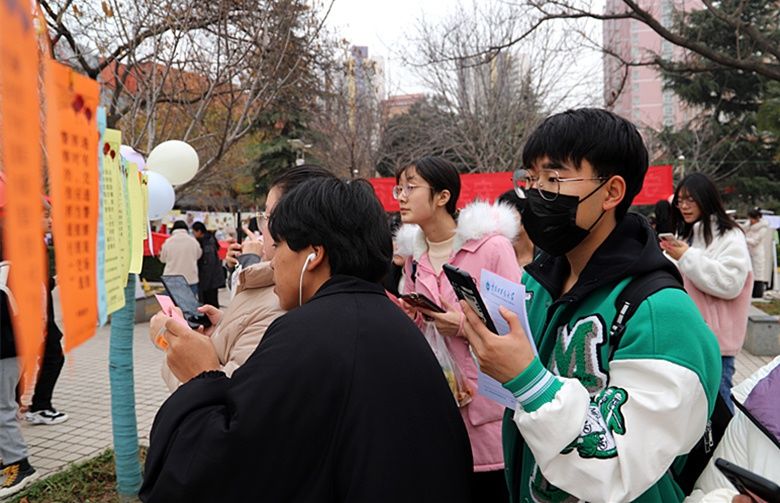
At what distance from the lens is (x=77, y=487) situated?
390 centimetres

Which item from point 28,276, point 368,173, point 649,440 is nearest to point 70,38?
point 28,276

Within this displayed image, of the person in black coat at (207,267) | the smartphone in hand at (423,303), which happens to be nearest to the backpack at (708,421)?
the smartphone in hand at (423,303)

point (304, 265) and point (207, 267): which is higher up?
point (304, 265)

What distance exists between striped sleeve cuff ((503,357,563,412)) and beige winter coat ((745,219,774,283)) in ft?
33.4

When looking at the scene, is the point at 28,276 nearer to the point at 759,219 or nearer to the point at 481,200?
the point at 481,200

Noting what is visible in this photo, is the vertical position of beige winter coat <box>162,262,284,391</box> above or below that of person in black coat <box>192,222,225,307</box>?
above

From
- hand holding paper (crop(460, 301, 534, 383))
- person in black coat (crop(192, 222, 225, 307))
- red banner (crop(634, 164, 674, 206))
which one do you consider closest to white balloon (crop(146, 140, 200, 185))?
hand holding paper (crop(460, 301, 534, 383))

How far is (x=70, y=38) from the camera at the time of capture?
519 cm

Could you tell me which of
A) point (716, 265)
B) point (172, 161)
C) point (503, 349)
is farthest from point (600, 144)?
point (172, 161)

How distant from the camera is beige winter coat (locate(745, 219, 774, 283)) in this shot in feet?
32.4

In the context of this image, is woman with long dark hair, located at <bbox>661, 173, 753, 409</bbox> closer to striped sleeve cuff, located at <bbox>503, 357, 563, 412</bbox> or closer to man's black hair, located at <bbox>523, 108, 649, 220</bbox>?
man's black hair, located at <bbox>523, 108, 649, 220</bbox>

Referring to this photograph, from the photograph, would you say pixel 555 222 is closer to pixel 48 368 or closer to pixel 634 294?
pixel 634 294

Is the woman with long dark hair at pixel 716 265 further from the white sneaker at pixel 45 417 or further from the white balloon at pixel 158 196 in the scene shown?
the white sneaker at pixel 45 417

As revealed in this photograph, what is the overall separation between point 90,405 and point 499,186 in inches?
325
